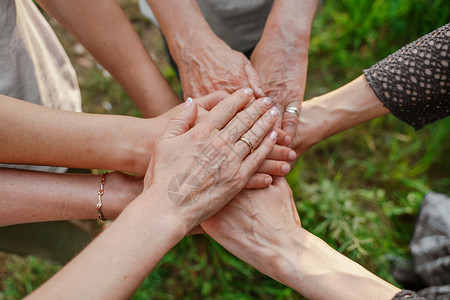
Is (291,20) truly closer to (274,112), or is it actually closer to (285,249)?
(274,112)

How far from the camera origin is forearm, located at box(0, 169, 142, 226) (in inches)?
50.9

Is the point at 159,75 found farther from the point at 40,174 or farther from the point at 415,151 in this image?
the point at 415,151

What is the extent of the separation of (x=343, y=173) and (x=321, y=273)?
1.12 metres

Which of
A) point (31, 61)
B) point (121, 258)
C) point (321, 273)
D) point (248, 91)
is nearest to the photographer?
point (121, 258)

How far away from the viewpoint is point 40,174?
1340 mm

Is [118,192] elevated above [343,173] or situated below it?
above

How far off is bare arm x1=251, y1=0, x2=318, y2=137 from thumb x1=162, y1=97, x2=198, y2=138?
1.33 feet

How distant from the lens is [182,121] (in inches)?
51.1

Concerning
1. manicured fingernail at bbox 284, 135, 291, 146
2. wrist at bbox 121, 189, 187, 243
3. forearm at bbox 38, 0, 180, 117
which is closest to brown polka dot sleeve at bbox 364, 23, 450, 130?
manicured fingernail at bbox 284, 135, 291, 146

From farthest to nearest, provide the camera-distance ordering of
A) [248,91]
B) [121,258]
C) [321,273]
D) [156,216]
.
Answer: [248,91]
[321,273]
[156,216]
[121,258]

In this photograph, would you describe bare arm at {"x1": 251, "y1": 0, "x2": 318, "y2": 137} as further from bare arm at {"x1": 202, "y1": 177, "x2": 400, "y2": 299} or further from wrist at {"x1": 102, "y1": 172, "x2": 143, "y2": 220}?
wrist at {"x1": 102, "y1": 172, "x2": 143, "y2": 220}

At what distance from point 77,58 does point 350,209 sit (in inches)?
90.6

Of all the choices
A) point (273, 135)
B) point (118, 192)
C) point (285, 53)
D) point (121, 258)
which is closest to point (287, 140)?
point (273, 135)

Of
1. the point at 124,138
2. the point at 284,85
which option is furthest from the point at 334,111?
the point at 124,138
